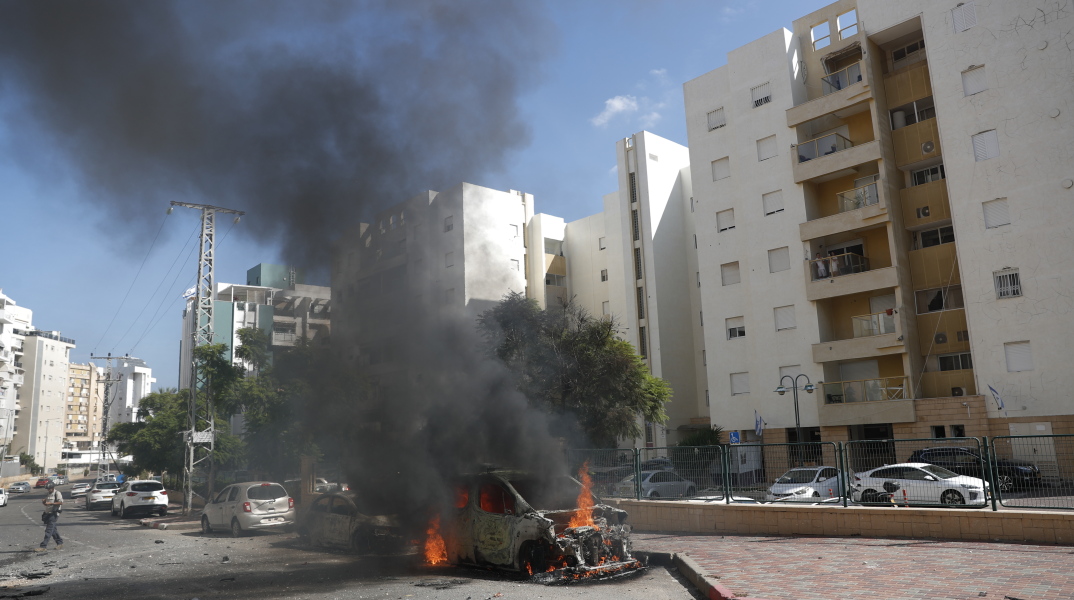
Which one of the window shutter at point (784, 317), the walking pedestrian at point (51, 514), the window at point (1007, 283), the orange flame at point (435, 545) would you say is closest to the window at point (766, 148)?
the window shutter at point (784, 317)

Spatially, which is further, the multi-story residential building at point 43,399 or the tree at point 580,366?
the multi-story residential building at point 43,399

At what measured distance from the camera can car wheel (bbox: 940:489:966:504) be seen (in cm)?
1248

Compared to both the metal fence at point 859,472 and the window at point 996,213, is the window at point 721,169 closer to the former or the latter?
the window at point 996,213

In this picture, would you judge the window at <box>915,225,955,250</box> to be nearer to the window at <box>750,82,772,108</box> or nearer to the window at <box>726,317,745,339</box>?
the window at <box>726,317,745,339</box>

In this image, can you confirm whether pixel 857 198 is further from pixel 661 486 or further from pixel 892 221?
pixel 661 486

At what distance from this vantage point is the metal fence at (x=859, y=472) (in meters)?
11.5

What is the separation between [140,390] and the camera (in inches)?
5901

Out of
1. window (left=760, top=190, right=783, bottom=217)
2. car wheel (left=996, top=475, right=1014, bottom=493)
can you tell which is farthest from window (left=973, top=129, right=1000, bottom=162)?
car wheel (left=996, top=475, right=1014, bottom=493)

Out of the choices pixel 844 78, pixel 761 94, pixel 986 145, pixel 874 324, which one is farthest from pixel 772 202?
pixel 986 145

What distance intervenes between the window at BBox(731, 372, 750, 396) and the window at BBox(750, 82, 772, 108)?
12629 mm

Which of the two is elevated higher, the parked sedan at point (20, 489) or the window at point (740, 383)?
the window at point (740, 383)

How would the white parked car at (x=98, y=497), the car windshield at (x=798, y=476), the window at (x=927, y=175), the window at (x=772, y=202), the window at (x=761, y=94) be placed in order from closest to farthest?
the car windshield at (x=798, y=476) < the window at (x=927, y=175) < the window at (x=772, y=202) < the window at (x=761, y=94) < the white parked car at (x=98, y=497)

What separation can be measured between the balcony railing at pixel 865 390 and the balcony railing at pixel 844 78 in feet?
40.9

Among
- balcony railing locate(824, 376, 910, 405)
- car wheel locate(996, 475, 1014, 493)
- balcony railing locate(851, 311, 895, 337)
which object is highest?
balcony railing locate(851, 311, 895, 337)
